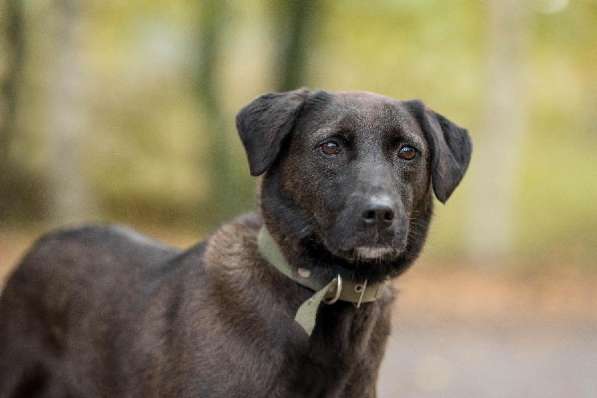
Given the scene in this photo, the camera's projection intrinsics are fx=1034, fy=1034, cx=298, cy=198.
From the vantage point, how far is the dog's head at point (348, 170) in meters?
4.32

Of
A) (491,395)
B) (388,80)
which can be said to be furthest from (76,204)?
(388,80)

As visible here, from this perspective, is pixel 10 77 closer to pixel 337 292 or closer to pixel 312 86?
pixel 312 86

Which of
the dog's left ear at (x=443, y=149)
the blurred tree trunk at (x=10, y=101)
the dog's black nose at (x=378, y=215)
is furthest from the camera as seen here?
the blurred tree trunk at (x=10, y=101)

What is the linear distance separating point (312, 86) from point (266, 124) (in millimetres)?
11620

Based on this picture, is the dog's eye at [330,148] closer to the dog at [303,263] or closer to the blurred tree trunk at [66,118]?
the dog at [303,263]

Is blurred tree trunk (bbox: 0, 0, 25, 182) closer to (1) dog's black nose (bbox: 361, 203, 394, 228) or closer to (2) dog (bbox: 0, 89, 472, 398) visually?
(2) dog (bbox: 0, 89, 472, 398)

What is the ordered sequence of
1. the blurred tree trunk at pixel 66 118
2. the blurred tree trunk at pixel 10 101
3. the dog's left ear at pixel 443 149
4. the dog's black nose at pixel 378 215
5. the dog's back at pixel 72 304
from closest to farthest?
the dog's black nose at pixel 378 215 < the dog's left ear at pixel 443 149 < the dog's back at pixel 72 304 < the blurred tree trunk at pixel 66 118 < the blurred tree trunk at pixel 10 101

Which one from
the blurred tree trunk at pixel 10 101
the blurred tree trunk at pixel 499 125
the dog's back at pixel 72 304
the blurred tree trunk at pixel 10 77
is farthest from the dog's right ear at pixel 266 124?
the blurred tree trunk at pixel 10 77

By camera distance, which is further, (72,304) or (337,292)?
(72,304)

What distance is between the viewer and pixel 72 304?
5.42 metres

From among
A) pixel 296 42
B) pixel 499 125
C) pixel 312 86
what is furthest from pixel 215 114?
pixel 499 125

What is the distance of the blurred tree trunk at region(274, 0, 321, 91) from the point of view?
15.6 m

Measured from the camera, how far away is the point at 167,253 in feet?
17.6

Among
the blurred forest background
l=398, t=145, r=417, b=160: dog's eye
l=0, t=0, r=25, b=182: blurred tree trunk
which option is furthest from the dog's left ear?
l=0, t=0, r=25, b=182: blurred tree trunk
